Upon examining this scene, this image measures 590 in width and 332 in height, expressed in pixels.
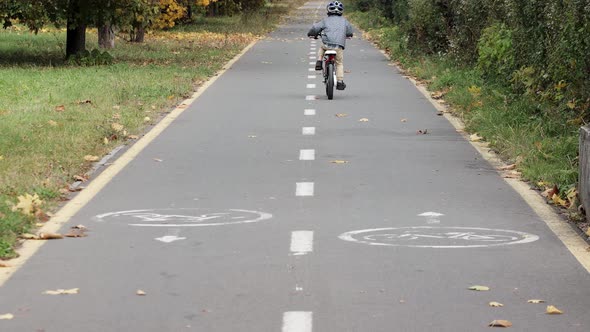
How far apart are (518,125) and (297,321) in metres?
10.7

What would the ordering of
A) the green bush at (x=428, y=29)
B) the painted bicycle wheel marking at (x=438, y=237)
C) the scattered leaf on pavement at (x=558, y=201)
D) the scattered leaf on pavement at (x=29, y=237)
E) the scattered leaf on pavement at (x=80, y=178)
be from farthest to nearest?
the green bush at (x=428, y=29)
the scattered leaf on pavement at (x=80, y=178)
the scattered leaf on pavement at (x=558, y=201)
the scattered leaf on pavement at (x=29, y=237)
the painted bicycle wheel marking at (x=438, y=237)

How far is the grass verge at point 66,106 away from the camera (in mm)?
11945

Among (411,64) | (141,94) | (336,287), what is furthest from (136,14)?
(336,287)

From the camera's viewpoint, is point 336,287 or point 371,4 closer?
point 336,287

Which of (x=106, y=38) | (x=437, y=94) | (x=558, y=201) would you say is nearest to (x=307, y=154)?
(x=558, y=201)

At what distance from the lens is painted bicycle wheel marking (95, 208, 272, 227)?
419 inches

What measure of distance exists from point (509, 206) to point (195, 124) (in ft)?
25.4

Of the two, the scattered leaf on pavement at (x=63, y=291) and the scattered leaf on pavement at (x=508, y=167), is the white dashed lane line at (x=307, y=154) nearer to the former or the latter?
the scattered leaf on pavement at (x=508, y=167)

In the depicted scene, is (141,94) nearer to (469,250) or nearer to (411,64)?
(411,64)

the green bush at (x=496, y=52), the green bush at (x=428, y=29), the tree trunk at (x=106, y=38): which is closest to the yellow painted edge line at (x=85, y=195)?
the green bush at (x=496, y=52)

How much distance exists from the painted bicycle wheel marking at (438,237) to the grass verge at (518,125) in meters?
0.82

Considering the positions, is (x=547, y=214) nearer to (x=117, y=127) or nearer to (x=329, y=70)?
(x=117, y=127)

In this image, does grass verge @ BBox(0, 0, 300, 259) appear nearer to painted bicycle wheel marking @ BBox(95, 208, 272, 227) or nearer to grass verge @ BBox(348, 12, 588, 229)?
painted bicycle wheel marking @ BBox(95, 208, 272, 227)

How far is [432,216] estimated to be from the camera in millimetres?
11008
